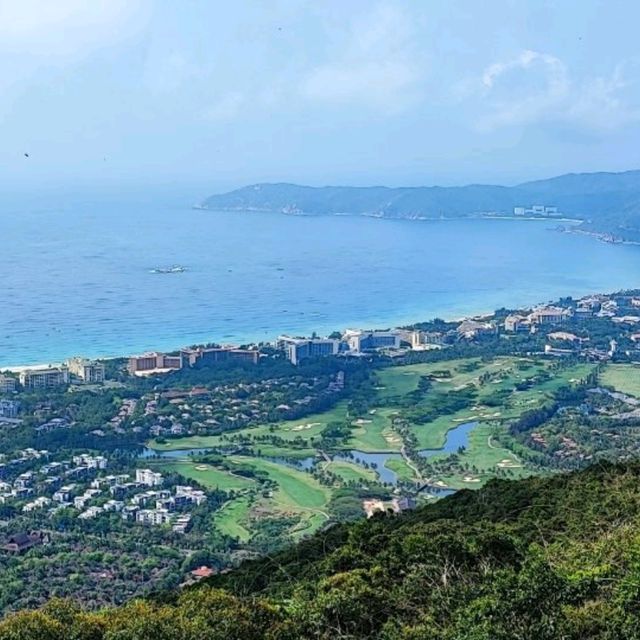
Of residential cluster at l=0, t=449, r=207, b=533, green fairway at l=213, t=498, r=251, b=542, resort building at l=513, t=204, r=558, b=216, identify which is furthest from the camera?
resort building at l=513, t=204, r=558, b=216

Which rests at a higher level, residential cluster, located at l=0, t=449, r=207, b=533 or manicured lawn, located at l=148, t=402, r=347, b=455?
residential cluster, located at l=0, t=449, r=207, b=533

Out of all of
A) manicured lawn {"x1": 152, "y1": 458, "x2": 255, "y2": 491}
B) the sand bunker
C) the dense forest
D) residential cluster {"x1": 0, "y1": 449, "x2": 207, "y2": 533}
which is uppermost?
the dense forest

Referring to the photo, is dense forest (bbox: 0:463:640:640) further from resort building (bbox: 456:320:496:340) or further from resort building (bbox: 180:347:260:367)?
resort building (bbox: 456:320:496:340)

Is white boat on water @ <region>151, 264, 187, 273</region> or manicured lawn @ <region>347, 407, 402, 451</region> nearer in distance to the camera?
manicured lawn @ <region>347, 407, 402, 451</region>

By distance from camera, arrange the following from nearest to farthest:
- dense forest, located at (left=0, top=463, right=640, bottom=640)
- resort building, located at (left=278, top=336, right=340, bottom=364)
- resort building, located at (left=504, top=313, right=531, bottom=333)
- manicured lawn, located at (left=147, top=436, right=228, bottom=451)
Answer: dense forest, located at (left=0, top=463, right=640, bottom=640)
manicured lawn, located at (left=147, top=436, right=228, bottom=451)
resort building, located at (left=278, top=336, right=340, bottom=364)
resort building, located at (left=504, top=313, right=531, bottom=333)

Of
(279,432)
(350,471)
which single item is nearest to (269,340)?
(279,432)

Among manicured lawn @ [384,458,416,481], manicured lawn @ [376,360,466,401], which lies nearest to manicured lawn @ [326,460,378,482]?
manicured lawn @ [384,458,416,481]

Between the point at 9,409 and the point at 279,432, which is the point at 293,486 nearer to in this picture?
the point at 279,432
